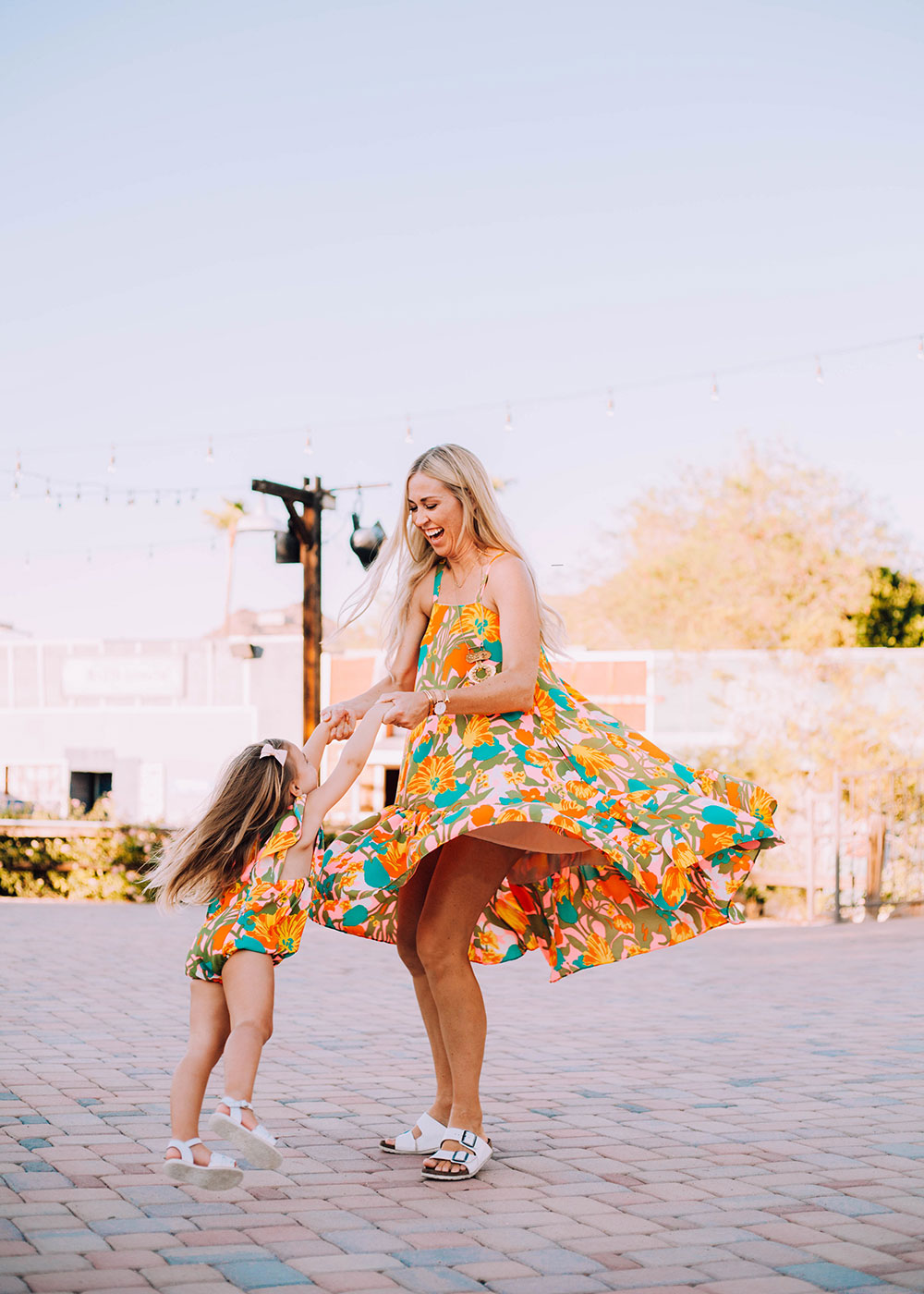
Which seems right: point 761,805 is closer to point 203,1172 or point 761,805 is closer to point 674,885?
point 674,885

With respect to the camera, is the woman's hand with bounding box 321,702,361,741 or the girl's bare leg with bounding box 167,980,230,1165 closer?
the girl's bare leg with bounding box 167,980,230,1165

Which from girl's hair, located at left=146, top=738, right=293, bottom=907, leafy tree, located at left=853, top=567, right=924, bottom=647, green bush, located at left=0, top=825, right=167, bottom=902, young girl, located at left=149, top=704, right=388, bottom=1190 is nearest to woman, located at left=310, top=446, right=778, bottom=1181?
young girl, located at left=149, top=704, right=388, bottom=1190

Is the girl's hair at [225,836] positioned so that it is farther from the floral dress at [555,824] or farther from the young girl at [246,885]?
the floral dress at [555,824]

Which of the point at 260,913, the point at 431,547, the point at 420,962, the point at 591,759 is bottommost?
the point at 420,962

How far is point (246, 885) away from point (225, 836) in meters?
0.13

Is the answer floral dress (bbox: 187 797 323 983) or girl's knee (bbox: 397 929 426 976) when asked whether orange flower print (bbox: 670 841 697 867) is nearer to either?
girl's knee (bbox: 397 929 426 976)

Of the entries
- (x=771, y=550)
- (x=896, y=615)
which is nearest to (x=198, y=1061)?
(x=771, y=550)

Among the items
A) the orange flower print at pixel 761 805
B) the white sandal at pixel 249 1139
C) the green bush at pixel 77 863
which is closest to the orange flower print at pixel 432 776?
the orange flower print at pixel 761 805

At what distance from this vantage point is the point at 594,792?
3.36 metres

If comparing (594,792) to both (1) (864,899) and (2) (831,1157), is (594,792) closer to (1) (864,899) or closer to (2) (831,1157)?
(2) (831,1157)

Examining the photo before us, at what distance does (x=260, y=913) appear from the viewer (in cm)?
319

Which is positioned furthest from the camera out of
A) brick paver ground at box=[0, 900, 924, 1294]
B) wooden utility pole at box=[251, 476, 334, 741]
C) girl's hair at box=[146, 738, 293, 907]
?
wooden utility pole at box=[251, 476, 334, 741]

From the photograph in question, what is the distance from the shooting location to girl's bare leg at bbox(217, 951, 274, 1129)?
293 centimetres

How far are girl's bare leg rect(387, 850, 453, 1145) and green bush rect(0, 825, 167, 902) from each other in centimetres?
1100
